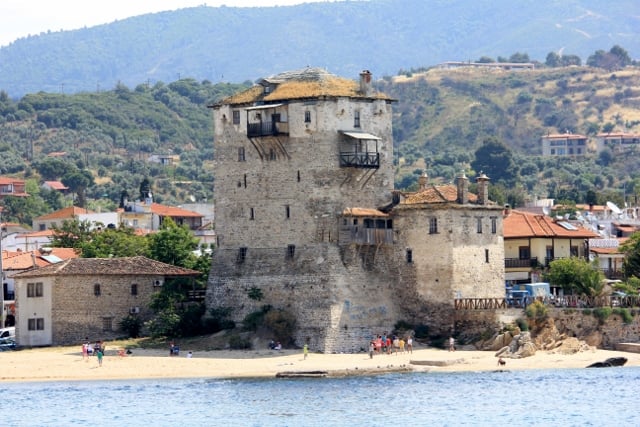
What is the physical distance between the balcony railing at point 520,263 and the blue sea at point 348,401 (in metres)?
17.3

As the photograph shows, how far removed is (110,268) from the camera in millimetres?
95125

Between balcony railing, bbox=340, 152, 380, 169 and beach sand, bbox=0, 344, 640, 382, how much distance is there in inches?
394

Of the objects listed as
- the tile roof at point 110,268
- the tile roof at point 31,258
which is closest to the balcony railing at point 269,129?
the tile roof at point 110,268

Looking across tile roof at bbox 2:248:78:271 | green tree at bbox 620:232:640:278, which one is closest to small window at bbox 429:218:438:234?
green tree at bbox 620:232:640:278

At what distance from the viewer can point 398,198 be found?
94250mm

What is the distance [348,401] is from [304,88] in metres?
23.5

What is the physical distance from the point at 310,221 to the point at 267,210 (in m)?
2.61

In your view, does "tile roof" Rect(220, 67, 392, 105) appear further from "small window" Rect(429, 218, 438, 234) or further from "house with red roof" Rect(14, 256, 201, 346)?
"house with red roof" Rect(14, 256, 201, 346)

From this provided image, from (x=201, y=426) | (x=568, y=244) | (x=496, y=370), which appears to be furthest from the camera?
(x=568, y=244)

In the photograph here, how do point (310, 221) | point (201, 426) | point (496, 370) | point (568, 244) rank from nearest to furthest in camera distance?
point (201, 426) < point (496, 370) < point (310, 221) < point (568, 244)

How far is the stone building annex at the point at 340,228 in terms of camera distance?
91188 millimetres

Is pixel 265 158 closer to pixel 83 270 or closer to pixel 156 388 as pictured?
pixel 83 270

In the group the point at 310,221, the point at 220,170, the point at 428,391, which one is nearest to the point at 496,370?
the point at 428,391

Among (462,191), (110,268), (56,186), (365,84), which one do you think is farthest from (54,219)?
(462,191)
